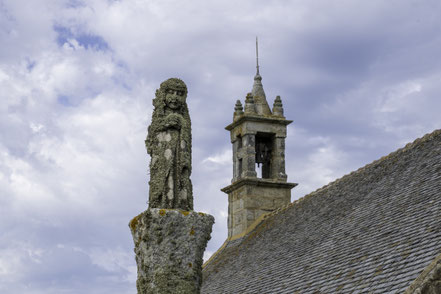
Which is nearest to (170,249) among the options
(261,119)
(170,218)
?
(170,218)

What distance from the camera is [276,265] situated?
14953 mm

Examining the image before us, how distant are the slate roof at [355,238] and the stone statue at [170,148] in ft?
13.1

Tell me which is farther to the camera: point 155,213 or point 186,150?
point 186,150

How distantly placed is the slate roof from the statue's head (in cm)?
407

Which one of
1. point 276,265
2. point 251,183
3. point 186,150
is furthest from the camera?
point 251,183

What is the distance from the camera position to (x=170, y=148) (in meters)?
6.69

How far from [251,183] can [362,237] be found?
357 inches

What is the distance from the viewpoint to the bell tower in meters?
21.8

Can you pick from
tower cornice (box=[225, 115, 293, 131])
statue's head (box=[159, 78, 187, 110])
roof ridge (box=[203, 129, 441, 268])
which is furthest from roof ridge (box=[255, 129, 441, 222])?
statue's head (box=[159, 78, 187, 110])

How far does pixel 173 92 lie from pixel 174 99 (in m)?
0.08

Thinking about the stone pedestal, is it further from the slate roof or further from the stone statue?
the slate roof

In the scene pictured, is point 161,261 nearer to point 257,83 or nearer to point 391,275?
point 391,275

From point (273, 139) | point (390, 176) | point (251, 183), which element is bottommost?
point (390, 176)

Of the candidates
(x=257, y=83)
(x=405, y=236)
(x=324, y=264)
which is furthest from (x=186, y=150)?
(x=257, y=83)
